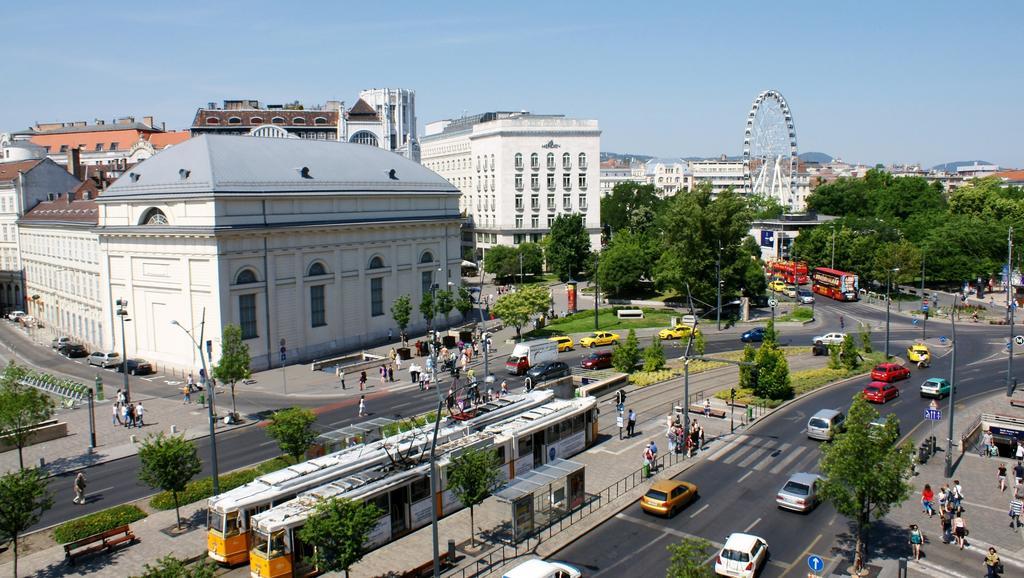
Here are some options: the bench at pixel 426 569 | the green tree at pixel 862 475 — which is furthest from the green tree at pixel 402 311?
the green tree at pixel 862 475

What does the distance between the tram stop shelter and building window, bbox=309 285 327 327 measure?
1537 inches

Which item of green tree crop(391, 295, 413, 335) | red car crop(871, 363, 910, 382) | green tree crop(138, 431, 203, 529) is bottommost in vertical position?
red car crop(871, 363, 910, 382)

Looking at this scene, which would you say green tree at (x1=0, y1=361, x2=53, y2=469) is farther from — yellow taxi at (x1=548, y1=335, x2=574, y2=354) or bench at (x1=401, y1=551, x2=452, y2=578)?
yellow taxi at (x1=548, y1=335, x2=574, y2=354)

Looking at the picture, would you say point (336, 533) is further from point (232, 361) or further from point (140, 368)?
point (140, 368)

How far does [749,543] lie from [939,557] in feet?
24.6

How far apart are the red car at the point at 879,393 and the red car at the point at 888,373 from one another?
382cm

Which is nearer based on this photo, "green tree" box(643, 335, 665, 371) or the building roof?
"green tree" box(643, 335, 665, 371)

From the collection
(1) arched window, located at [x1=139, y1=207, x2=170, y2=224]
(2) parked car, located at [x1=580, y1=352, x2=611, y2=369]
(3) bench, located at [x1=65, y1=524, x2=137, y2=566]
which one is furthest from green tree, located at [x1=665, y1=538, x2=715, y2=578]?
(1) arched window, located at [x1=139, y1=207, x2=170, y2=224]

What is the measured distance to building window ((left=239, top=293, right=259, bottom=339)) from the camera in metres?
62.2

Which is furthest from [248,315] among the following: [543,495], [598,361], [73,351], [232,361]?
[543,495]

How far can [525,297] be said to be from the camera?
71.9 m

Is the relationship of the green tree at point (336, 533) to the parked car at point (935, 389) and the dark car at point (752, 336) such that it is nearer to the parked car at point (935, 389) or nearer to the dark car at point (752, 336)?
the parked car at point (935, 389)

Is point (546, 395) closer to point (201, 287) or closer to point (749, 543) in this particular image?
point (749, 543)

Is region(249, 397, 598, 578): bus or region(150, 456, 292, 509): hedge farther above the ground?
region(249, 397, 598, 578): bus
